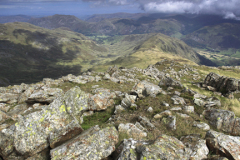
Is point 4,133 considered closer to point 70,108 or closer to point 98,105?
point 70,108

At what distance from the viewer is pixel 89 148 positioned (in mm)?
9484

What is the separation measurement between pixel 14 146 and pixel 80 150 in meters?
7.56

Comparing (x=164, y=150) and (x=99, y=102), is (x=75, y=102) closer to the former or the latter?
(x=99, y=102)

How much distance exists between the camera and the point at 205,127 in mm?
14562

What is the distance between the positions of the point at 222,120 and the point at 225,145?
7126 mm

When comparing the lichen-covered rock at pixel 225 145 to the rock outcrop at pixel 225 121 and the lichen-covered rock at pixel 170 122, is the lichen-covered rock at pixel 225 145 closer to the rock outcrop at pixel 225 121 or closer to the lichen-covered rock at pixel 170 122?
the lichen-covered rock at pixel 170 122

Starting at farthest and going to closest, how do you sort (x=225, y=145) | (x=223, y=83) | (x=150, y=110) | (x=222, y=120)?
(x=223, y=83) < (x=150, y=110) < (x=222, y=120) < (x=225, y=145)

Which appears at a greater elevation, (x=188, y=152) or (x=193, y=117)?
(x=188, y=152)

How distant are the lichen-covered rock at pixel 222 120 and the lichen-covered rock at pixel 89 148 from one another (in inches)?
575

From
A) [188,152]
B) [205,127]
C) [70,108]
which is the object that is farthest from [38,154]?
[205,127]

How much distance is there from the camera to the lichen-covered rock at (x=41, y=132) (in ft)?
37.4

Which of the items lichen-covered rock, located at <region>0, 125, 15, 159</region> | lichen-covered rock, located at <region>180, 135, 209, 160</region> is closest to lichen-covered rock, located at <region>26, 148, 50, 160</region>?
lichen-covered rock, located at <region>0, 125, 15, 159</region>

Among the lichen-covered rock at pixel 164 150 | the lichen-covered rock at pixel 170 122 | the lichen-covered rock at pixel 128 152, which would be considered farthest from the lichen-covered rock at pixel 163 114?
the lichen-covered rock at pixel 128 152

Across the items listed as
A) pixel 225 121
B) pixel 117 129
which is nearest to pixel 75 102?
pixel 117 129
